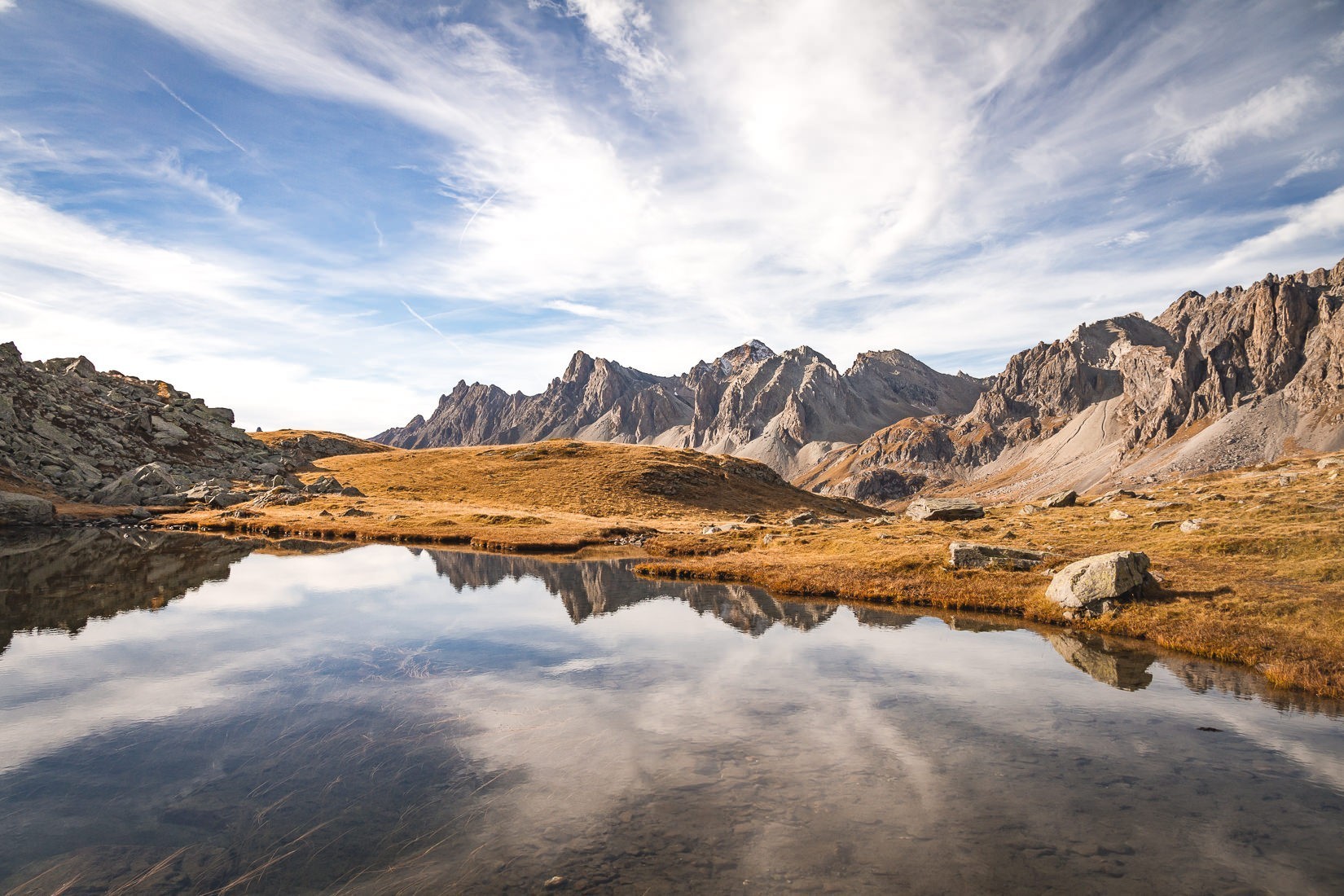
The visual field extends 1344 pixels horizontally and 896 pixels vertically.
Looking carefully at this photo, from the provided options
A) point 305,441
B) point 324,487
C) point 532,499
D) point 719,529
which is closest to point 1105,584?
point 719,529

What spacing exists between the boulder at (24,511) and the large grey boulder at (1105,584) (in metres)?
99.8

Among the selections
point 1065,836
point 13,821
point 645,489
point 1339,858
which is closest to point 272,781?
point 13,821

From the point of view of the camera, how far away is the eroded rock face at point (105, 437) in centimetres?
8694

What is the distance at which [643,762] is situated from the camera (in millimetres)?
17422

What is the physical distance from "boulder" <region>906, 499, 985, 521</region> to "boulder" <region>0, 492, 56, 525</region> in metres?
102

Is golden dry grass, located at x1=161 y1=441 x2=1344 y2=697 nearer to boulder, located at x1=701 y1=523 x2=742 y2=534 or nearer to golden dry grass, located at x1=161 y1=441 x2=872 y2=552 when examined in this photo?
golden dry grass, located at x1=161 y1=441 x2=872 y2=552

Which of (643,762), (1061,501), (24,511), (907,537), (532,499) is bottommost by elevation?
(643,762)

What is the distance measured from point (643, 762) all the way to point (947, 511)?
66.6 metres

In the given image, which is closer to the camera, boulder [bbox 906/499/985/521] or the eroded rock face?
boulder [bbox 906/499/985/521]

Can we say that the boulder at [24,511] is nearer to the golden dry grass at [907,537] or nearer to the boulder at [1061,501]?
the golden dry grass at [907,537]

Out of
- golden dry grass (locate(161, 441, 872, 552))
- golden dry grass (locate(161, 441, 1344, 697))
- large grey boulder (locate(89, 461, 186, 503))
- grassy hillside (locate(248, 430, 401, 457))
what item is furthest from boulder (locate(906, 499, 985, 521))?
grassy hillside (locate(248, 430, 401, 457))

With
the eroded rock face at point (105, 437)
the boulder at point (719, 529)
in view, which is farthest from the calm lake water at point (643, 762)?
the eroded rock face at point (105, 437)

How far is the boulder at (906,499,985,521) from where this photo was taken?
2936 inches

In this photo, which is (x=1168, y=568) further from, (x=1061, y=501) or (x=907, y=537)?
(x=1061, y=501)
